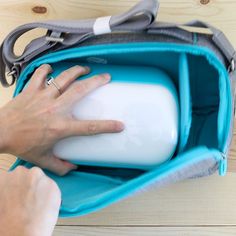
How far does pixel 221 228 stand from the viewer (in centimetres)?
68

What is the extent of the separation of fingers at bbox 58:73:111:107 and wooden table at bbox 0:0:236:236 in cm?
15

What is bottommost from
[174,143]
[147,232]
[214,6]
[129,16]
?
[147,232]

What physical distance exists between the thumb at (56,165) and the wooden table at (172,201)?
0.33 feet

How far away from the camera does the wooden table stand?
0.68 meters

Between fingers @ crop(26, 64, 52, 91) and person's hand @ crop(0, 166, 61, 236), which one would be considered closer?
person's hand @ crop(0, 166, 61, 236)

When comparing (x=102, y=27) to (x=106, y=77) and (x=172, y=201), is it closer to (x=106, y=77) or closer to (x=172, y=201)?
(x=106, y=77)

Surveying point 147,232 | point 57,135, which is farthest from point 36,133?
point 147,232

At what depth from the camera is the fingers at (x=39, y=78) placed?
0.61 meters

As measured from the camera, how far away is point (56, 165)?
0.64m

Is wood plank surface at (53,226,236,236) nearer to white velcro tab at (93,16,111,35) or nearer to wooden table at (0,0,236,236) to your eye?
wooden table at (0,0,236,236)

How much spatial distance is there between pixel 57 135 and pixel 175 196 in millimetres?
213

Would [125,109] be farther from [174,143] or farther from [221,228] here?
[221,228]

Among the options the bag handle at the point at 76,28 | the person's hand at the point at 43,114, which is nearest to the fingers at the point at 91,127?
the person's hand at the point at 43,114

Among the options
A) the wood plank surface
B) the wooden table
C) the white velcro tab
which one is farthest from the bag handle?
the wood plank surface
